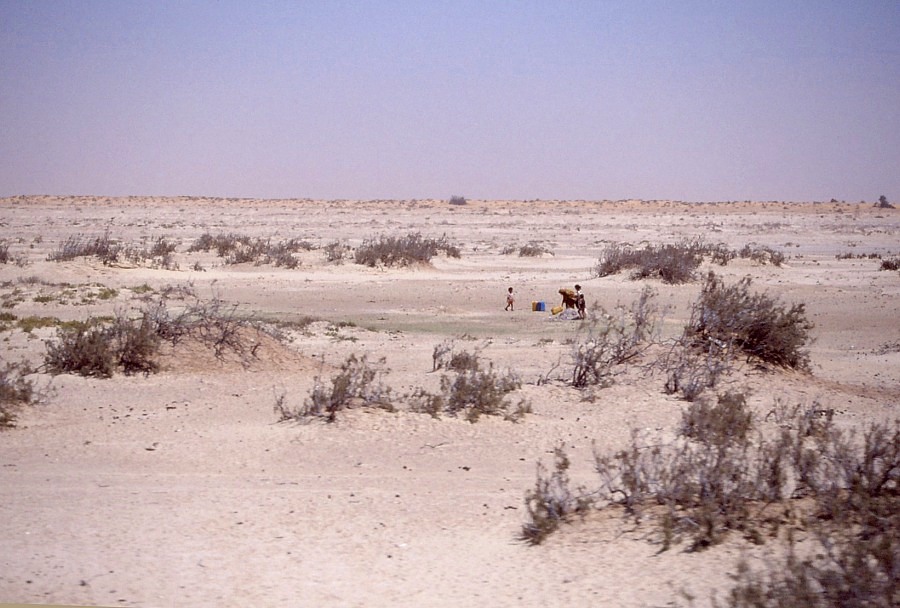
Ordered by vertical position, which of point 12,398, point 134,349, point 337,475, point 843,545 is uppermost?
point 843,545

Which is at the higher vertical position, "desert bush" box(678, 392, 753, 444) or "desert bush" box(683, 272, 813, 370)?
"desert bush" box(683, 272, 813, 370)

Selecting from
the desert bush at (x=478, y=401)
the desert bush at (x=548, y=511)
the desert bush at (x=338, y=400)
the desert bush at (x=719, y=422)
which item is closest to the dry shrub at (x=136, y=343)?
the desert bush at (x=338, y=400)

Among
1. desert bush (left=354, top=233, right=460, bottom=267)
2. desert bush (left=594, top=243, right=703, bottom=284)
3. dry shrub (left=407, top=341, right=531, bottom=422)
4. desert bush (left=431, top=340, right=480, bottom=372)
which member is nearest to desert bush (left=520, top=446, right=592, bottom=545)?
dry shrub (left=407, top=341, right=531, bottom=422)

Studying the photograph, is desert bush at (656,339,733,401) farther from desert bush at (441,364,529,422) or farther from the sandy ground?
desert bush at (441,364,529,422)

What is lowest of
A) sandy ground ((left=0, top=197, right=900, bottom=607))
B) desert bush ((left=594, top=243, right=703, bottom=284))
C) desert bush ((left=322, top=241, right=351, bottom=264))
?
sandy ground ((left=0, top=197, right=900, bottom=607))

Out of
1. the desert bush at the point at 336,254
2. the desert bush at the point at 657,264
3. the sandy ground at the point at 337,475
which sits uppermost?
the desert bush at the point at 657,264

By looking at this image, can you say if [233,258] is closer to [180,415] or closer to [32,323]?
[32,323]

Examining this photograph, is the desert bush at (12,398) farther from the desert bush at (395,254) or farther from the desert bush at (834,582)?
the desert bush at (395,254)

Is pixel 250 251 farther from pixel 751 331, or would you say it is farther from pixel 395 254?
pixel 751 331

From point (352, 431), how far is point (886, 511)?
6.57 meters

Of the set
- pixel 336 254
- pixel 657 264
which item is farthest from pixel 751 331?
pixel 336 254

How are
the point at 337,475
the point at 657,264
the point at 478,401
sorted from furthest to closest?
the point at 657,264 → the point at 478,401 → the point at 337,475

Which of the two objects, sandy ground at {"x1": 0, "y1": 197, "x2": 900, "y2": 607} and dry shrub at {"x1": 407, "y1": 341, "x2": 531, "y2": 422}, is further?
dry shrub at {"x1": 407, "y1": 341, "x2": 531, "y2": 422}

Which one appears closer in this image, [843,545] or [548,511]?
[843,545]
